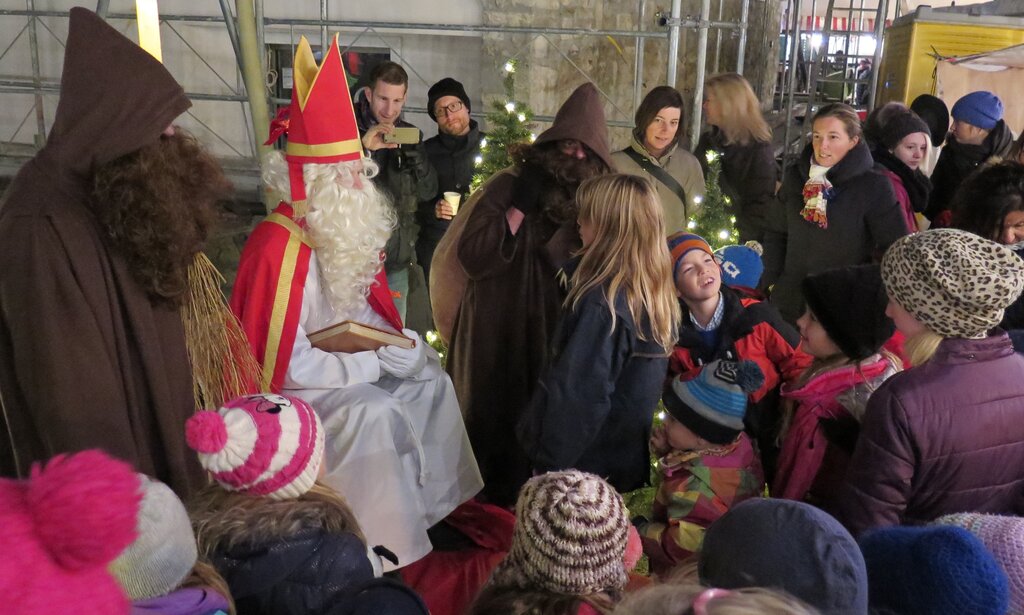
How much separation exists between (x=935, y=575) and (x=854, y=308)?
1189 mm

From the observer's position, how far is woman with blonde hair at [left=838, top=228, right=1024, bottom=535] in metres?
2.04

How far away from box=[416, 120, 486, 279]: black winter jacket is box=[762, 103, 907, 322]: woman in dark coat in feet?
6.35

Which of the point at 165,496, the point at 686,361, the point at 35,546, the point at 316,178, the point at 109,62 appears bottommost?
the point at 686,361

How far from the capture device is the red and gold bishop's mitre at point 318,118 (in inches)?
108

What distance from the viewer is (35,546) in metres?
1.07

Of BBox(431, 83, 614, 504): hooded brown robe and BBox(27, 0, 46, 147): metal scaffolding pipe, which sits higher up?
BBox(27, 0, 46, 147): metal scaffolding pipe

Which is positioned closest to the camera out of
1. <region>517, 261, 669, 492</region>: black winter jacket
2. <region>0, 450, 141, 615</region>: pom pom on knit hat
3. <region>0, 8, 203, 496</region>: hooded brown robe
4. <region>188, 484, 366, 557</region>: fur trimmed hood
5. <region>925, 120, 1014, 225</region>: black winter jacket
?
<region>0, 450, 141, 615</region>: pom pom on knit hat

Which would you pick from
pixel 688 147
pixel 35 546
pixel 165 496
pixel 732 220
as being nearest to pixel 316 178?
pixel 165 496

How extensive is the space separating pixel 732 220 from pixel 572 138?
5.12ft

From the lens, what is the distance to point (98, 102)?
6.63 feet

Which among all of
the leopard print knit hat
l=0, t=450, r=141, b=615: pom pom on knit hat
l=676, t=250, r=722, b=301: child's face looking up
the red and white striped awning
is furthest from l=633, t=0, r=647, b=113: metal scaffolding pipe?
l=0, t=450, r=141, b=615: pom pom on knit hat

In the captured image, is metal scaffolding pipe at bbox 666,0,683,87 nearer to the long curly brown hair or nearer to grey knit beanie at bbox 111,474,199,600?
the long curly brown hair

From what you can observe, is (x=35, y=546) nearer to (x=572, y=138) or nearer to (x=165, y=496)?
(x=165, y=496)

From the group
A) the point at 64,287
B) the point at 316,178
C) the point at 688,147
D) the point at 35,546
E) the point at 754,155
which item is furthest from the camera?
the point at 688,147
